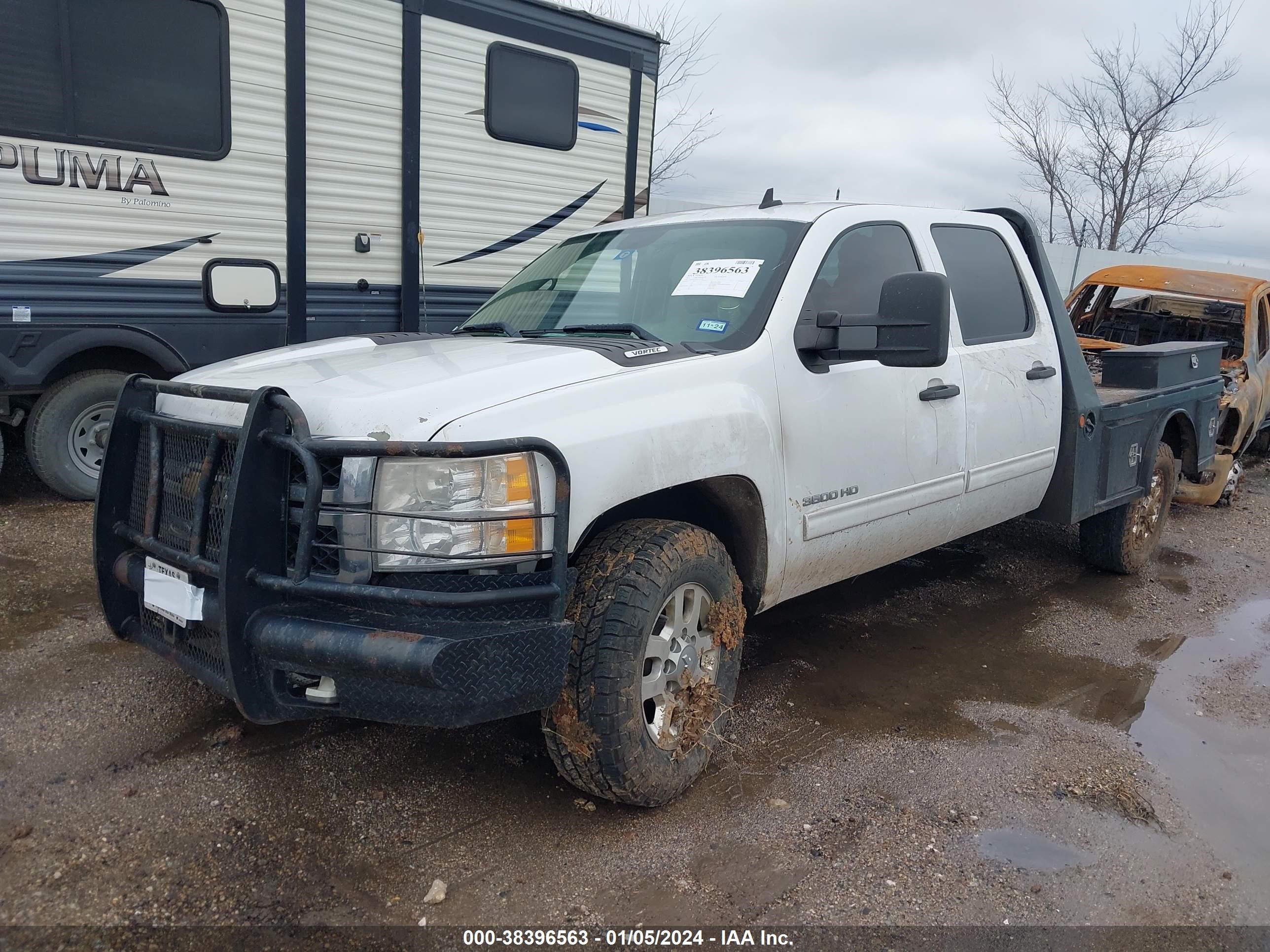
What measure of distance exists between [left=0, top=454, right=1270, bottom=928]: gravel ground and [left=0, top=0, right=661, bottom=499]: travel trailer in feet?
6.05

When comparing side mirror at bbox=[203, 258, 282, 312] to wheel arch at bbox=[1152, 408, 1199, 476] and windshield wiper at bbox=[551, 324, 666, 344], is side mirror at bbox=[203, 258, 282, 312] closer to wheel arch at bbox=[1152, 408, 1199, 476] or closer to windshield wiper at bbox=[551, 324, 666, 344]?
windshield wiper at bbox=[551, 324, 666, 344]

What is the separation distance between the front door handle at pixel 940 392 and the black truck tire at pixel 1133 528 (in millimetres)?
1925

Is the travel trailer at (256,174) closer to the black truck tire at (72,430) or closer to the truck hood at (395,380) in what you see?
the black truck tire at (72,430)

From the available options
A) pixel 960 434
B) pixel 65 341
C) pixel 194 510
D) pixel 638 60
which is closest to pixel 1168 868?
pixel 960 434

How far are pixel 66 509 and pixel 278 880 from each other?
14.0 ft

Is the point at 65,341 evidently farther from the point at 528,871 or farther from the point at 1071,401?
the point at 1071,401

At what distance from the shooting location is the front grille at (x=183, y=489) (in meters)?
2.72

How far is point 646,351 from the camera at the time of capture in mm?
3160

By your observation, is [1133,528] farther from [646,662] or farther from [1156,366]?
[646,662]

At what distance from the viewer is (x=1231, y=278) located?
28.3 ft

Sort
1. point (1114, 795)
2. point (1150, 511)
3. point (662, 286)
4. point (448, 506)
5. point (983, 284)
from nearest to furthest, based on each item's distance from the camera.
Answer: point (448, 506) < point (1114, 795) < point (662, 286) < point (983, 284) < point (1150, 511)

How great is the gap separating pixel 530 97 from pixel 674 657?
Answer: 224 inches

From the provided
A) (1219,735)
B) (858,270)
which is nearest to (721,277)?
(858,270)

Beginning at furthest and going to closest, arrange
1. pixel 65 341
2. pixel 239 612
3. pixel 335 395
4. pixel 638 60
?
pixel 638 60 → pixel 65 341 → pixel 335 395 → pixel 239 612
